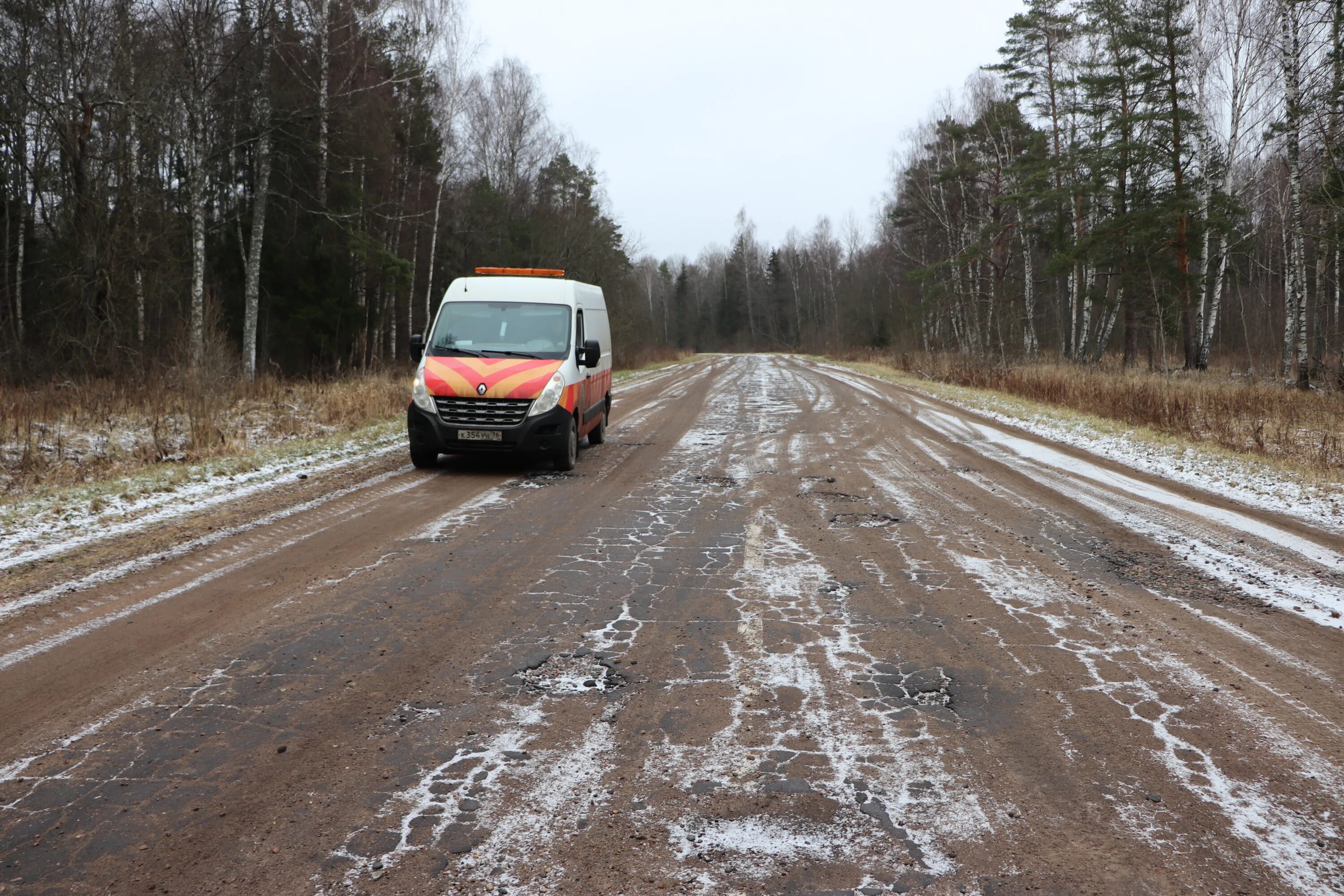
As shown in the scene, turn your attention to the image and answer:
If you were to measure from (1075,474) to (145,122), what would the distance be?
19151 mm

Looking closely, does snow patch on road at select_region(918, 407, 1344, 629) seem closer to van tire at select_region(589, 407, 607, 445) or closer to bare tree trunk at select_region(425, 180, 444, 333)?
van tire at select_region(589, 407, 607, 445)

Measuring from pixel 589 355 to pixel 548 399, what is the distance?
4.32 feet

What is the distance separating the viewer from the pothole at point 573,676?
154 inches

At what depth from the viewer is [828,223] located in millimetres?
98312

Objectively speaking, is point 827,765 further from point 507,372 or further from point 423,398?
point 423,398

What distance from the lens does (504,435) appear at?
9.84 m

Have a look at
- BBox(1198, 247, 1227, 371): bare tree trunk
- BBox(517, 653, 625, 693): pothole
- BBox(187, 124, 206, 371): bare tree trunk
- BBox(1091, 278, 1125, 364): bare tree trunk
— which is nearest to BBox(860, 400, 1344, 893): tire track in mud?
BBox(517, 653, 625, 693): pothole

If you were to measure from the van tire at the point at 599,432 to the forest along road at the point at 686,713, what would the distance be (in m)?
5.36

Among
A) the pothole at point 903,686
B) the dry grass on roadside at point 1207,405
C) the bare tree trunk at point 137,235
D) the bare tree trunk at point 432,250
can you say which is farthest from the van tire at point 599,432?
the bare tree trunk at point 432,250

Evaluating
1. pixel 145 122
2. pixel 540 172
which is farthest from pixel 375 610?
pixel 540 172

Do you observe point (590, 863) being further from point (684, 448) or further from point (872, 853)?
point (684, 448)

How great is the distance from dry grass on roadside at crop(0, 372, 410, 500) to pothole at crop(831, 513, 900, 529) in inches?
338

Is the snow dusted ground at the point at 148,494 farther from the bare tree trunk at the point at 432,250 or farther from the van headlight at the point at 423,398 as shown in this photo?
Answer: the bare tree trunk at the point at 432,250

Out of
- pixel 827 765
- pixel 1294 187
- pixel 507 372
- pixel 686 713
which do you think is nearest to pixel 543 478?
pixel 507 372
